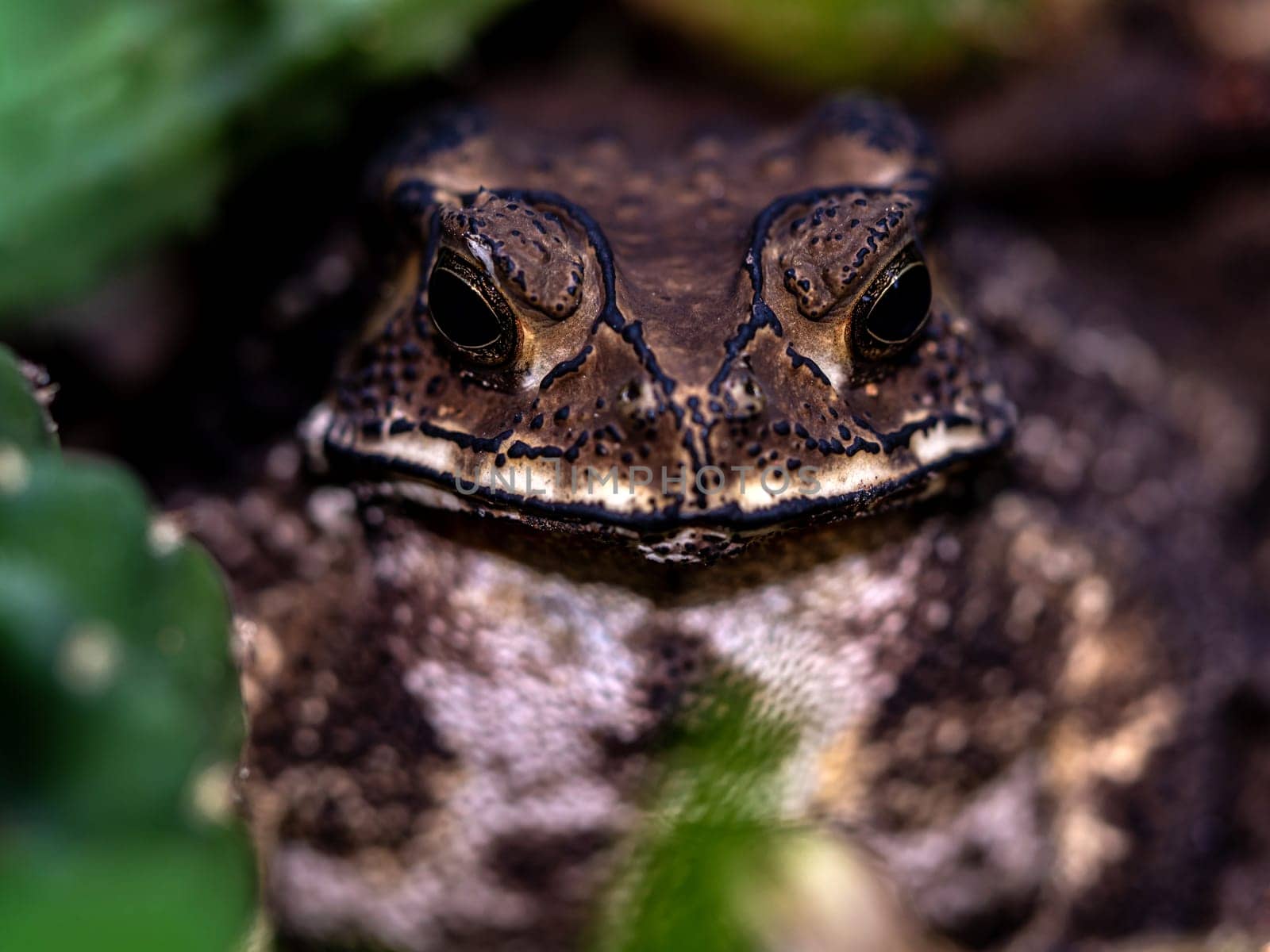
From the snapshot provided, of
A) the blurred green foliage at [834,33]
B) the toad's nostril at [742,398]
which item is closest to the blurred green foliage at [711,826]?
the toad's nostril at [742,398]

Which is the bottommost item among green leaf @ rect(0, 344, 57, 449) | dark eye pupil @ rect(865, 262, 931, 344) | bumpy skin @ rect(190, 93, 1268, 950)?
bumpy skin @ rect(190, 93, 1268, 950)

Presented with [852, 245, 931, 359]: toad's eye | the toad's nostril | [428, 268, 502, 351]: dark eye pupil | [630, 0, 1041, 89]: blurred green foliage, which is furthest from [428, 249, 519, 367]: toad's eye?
[630, 0, 1041, 89]: blurred green foliage

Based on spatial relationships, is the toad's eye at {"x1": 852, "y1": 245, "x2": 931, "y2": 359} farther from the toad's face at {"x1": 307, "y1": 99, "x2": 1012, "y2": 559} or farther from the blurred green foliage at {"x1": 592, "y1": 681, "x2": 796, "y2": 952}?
the blurred green foliage at {"x1": 592, "y1": 681, "x2": 796, "y2": 952}

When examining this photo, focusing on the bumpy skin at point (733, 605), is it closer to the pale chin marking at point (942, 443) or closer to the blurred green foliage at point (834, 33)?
the pale chin marking at point (942, 443)

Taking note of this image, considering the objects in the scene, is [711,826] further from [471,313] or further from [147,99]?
[147,99]

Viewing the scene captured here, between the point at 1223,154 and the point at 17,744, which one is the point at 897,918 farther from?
the point at 1223,154

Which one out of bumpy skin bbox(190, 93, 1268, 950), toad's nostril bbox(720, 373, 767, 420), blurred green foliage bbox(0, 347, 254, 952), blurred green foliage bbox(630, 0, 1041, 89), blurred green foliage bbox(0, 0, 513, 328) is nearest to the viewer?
blurred green foliage bbox(0, 347, 254, 952)

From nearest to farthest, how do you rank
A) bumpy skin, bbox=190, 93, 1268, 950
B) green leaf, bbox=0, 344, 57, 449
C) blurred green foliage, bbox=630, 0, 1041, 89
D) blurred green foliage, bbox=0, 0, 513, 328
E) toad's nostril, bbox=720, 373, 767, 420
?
green leaf, bbox=0, 344, 57, 449 → toad's nostril, bbox=720, 373, 767, 420 → bumpy skin, bbox=190, 93, 1268, 950 → blurred green foliage, bbox=0, 0, 513, 328 → blurred green foliage, bbox=630, 0, 1041, 89

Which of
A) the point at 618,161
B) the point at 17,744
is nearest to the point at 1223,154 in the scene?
the point at 618,161
